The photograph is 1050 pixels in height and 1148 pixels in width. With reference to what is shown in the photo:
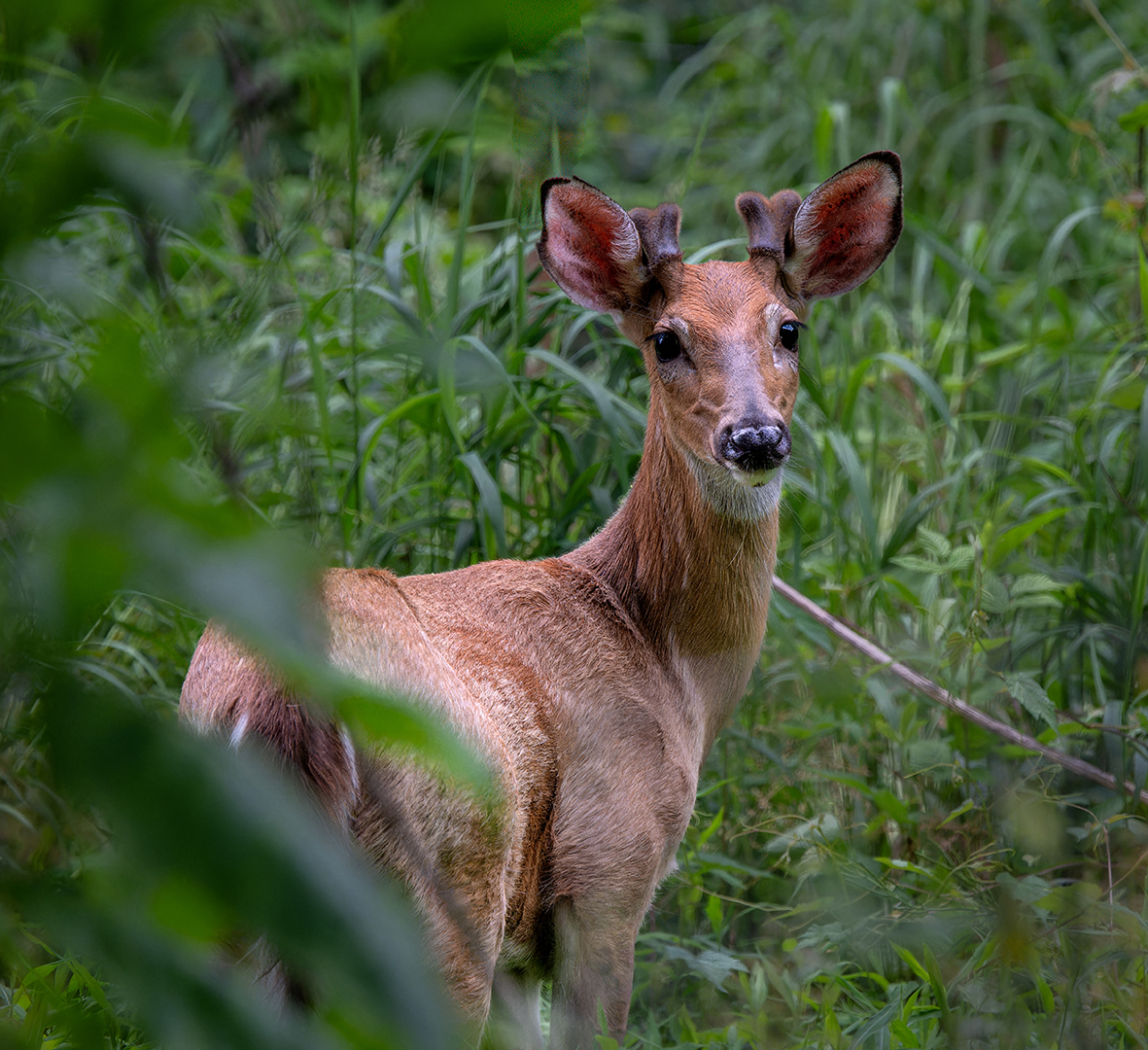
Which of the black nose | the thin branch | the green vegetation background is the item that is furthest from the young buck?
the thin branch

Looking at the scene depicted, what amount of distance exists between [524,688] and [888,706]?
4.61 ft

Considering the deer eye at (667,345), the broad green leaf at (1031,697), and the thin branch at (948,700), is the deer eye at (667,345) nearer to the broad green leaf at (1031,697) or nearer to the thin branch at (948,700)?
the thin branch at (948,700)

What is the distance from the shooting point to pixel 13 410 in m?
0.62

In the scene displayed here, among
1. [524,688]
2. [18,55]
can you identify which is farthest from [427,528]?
[18,55]

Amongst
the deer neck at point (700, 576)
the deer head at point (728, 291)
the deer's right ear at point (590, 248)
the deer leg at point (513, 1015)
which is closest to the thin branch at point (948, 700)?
the deer neck at point (700, 576)

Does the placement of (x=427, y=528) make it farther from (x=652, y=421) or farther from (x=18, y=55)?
(x=18, y=55)

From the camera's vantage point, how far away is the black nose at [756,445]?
105 inches

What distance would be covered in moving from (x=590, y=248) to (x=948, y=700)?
1642 mm

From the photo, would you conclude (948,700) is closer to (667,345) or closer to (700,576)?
(700,576)

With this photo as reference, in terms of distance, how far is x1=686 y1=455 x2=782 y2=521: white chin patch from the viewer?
3.00m

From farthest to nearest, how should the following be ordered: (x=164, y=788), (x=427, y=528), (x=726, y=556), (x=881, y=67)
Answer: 1. (x=881, y=67)
2. (x=427, y=528)
3. (x=726, y=556)
4. (x=164, y=788)

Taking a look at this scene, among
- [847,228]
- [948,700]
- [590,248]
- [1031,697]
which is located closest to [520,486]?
[590,248]

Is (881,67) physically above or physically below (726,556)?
above

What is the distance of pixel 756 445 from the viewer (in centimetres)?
266
